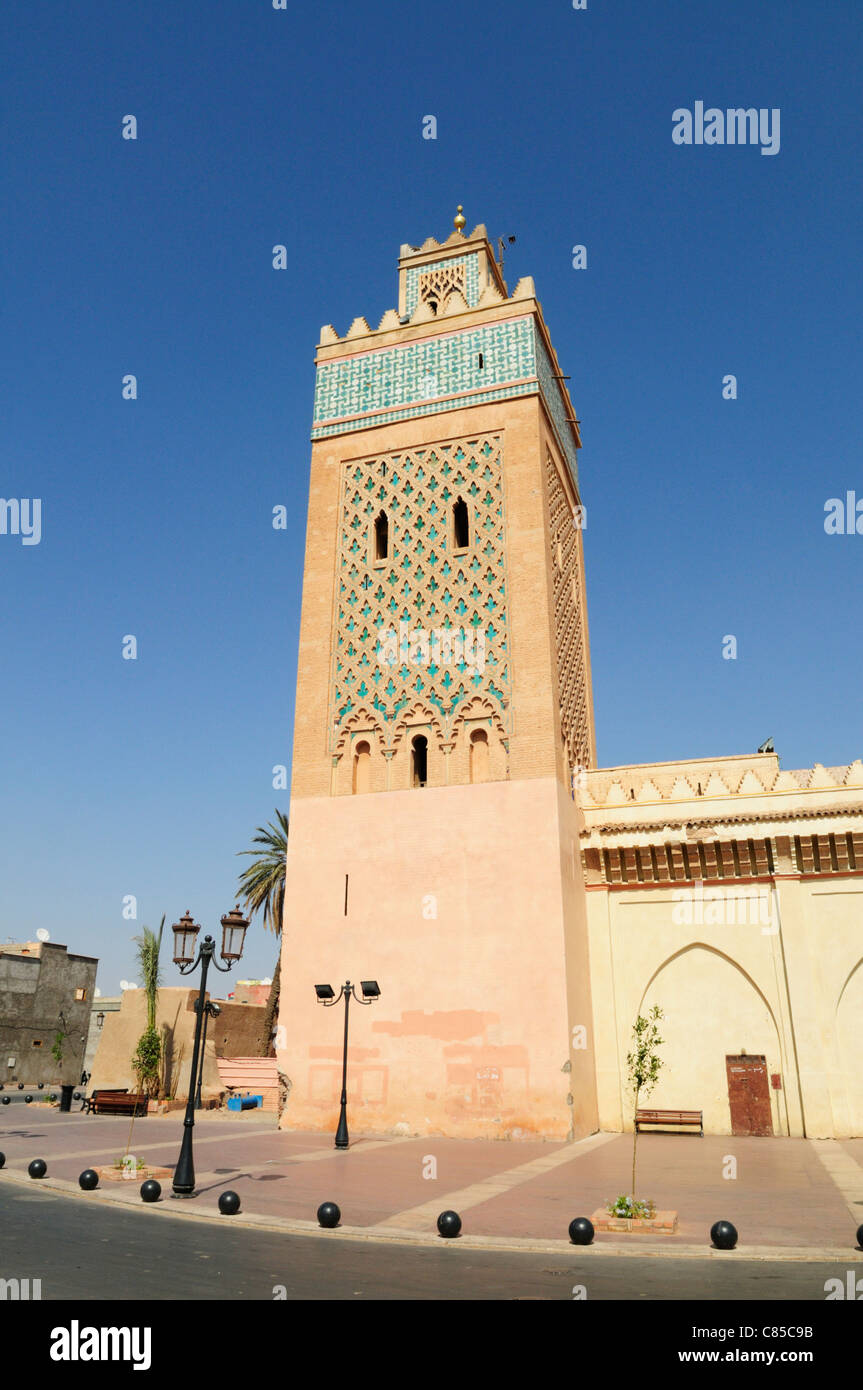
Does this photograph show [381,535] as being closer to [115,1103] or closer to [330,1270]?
[115,1103]

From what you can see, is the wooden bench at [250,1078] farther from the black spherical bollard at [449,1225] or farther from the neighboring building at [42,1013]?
the black spherical bollard at [449,1225]

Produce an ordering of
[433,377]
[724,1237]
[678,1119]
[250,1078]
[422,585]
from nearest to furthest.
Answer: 1. [724,1237]
2. [678,1119]
3. [422,585]
4. [433,377]
5. [250,1078]

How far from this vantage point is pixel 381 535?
67.4 ft

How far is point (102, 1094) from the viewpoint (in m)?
20.5

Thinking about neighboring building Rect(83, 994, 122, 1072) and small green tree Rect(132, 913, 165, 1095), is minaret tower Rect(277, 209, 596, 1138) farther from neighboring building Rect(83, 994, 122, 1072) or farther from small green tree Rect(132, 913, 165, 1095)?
neighboring building Rect(83, 994, 122, 1072)

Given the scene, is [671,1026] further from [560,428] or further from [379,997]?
[560,428]

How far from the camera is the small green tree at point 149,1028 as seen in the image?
22.5m

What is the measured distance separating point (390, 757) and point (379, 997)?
4453 mm

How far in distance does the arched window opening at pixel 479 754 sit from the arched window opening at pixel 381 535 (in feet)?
15.9

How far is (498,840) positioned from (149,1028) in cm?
1152

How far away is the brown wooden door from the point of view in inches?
678

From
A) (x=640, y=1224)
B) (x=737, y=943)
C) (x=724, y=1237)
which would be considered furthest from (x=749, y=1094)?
(x=724, y=1237)

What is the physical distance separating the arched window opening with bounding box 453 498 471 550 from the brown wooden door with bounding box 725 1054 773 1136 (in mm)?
11383

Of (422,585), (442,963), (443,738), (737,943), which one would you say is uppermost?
(422,585)
